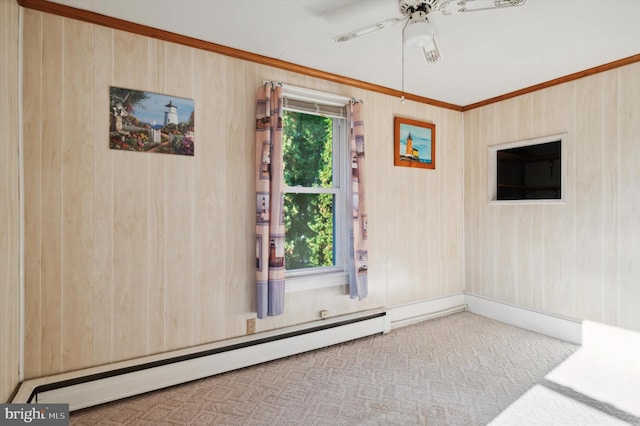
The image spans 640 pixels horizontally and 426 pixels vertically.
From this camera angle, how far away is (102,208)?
2236 mm

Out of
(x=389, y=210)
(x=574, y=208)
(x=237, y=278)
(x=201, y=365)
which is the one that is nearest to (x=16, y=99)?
(x=237, y=278)

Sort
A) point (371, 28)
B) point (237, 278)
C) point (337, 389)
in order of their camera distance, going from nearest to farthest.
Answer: point (371, 28), point (337, 389), point (237, 278)

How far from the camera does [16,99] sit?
1912mm

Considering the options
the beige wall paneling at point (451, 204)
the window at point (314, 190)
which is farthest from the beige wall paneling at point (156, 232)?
the beige wall paneling at point (451, 204)

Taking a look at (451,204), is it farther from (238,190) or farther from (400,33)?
(238,190)

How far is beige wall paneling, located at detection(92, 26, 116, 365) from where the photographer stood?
2211 mm

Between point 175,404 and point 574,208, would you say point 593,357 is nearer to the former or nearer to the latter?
point 574,208

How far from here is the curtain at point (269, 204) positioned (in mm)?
2672

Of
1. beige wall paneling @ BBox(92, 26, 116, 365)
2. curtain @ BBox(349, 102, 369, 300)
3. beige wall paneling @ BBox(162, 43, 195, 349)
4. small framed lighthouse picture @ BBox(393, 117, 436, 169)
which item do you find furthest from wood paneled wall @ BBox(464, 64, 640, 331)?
beige wall paneling @ BBox(92, 26, 116, 365)

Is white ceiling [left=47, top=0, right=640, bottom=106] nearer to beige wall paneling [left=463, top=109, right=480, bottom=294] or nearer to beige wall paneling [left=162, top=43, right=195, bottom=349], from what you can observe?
beige wall paneling [left=162, top=43, right=195, bottom=349]

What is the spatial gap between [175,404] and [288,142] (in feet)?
7.38

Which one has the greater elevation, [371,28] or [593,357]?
[371,28]

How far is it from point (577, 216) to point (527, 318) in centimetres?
120

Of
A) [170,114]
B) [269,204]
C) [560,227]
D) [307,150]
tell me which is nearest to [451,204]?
[560,227]
